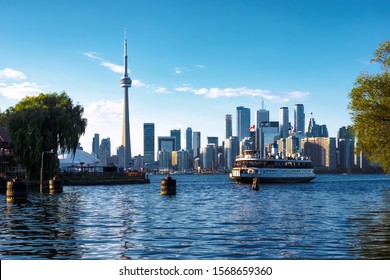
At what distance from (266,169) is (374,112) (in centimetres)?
7964

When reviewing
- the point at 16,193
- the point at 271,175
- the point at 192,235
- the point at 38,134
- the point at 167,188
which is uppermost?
the point at 38,134

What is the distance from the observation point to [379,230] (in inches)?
1083

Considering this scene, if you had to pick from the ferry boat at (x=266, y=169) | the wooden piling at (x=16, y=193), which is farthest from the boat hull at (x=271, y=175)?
the wooden piling at (x=16, y=193)

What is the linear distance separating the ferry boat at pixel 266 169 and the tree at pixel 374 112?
235ft

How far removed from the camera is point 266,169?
119 meters

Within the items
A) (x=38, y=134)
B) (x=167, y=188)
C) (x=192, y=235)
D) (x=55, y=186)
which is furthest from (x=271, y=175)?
(x=192, y=235)

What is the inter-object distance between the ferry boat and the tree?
71770 mm

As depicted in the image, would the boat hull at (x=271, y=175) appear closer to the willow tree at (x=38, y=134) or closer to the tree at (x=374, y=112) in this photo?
the willow tree at (x=38, y=134)

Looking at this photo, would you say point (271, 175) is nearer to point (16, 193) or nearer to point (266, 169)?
point (266, 169)

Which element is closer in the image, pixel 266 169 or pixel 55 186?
pixel 55 186

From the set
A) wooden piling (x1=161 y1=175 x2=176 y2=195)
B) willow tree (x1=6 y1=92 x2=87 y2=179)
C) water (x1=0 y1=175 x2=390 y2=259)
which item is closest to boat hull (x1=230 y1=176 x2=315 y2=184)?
willow tree (x1=6 y1=92 x2=87 y2=179)

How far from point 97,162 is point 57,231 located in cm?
9606

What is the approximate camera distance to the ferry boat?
116 metres
